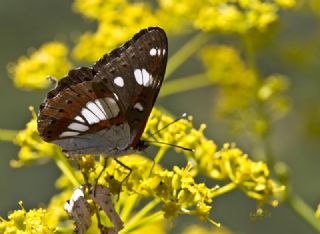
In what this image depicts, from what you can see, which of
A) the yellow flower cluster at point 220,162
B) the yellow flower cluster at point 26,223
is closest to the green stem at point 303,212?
the yellow flower cluster at point 220,162

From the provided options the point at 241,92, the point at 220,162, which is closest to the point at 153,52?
the point at 220,162

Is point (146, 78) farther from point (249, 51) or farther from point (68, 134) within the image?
point (249, 51)

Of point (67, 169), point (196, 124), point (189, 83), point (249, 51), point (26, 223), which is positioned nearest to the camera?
point (26, 223)

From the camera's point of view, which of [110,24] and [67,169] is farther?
[110,24]

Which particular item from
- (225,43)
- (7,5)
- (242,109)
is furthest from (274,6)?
(7,5)

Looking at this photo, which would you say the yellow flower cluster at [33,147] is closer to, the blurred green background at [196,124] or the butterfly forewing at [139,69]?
the butterfly forewing at [139,69]

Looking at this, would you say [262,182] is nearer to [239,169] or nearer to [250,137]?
[239,169]

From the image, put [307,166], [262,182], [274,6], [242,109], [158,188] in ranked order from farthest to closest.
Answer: [307,166] < [242,109] < [274,6] < [262,182] < [158,188]

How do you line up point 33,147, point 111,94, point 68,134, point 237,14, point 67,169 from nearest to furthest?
point 111,94, point 68,134, point 67,169, point 33,147, point 237,14
